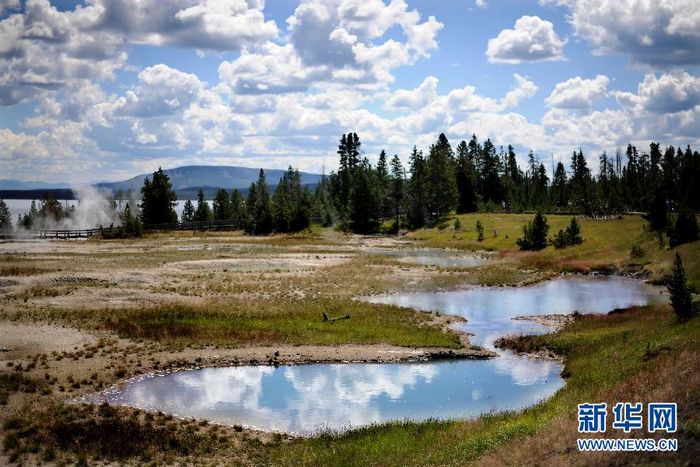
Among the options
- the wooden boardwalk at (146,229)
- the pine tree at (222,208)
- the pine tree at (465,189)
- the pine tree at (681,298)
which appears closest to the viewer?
the pine tree at (681,298)

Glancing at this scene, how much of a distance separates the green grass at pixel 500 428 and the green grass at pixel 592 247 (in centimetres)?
2802

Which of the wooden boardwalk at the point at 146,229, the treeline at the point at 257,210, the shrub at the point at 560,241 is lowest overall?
the shrub at the point at 560,241

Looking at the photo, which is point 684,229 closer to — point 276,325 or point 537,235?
point 537,235

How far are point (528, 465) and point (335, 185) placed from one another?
170323mm

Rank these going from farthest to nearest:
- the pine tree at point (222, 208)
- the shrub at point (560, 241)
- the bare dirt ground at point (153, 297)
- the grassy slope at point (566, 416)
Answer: the pine tree at point (222, 208) → the shrub at point (560, 241) → the bare dirt ground at point (153, 297) → the grassy slope at point (566, 416)

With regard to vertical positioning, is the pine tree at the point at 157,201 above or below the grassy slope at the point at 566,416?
above

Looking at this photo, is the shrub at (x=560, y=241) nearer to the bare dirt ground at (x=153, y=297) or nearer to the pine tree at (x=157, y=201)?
the bare dirt ground at (x=153, y=297)

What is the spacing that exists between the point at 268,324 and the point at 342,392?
12634mm

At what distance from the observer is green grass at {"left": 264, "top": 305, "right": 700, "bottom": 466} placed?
17672mm

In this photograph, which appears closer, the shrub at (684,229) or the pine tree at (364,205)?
the shrub at (684,229)

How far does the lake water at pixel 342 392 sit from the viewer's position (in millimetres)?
24281

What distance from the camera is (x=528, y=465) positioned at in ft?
48.2

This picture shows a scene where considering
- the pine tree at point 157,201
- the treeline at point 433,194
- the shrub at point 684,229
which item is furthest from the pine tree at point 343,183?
the shrub at point 684,229

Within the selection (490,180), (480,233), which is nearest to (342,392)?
(480,233)
